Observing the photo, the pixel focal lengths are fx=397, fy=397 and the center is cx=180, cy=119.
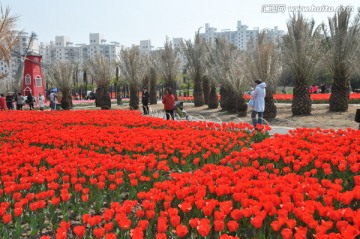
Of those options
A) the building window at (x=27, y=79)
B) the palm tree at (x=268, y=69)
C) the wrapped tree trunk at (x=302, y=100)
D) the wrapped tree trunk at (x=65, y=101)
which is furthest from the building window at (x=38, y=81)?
the wrapped tree trunk at (x=302, y=100)

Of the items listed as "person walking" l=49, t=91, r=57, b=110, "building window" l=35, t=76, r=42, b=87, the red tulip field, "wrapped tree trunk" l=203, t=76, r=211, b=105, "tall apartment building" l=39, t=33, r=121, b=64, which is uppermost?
"tall apartment building" l=39, t=33, r=121, b=64

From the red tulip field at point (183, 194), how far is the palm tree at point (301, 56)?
436 inches

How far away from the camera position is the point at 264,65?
1905cm

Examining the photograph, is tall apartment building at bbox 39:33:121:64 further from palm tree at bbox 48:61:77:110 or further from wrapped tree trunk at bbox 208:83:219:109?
wrapped tree trunk at bbox 208:83:219:109

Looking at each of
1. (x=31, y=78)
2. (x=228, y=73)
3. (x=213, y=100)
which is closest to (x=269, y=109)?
(x=228, y=73)

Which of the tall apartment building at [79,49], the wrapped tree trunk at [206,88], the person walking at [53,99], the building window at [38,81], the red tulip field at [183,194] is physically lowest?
the red tulip field at [183,194]

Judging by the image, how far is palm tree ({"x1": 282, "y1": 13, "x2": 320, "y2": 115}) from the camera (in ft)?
61.4

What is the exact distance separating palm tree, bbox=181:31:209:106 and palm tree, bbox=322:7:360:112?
41.2 feet

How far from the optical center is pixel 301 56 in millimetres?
18859

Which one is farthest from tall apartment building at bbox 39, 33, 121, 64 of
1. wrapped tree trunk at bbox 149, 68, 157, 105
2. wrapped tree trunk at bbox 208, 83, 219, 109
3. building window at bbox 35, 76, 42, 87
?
wrapped tree trunk at bbox 208, 83, 219, 109

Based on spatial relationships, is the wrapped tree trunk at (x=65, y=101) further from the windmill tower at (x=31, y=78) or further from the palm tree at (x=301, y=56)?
the palm tree at (x=301, y=56)

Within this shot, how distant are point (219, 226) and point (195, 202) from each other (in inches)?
28.0

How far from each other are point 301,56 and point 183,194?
1620cm

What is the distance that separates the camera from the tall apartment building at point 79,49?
175625 millimetres
